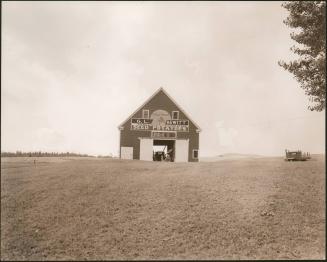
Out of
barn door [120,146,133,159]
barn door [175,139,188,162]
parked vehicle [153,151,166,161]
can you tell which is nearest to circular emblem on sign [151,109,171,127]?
barn door [175,139,188,162]

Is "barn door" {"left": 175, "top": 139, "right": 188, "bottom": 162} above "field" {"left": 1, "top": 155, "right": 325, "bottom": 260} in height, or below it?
above

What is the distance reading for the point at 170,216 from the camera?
16.5m

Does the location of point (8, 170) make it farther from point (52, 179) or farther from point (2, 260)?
point (2, 260)

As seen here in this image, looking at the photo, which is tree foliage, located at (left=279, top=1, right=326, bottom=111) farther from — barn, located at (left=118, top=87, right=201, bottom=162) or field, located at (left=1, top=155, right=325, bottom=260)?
barn, located at (left=118, top=87, right=201, bottom=162)

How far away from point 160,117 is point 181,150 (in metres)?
4.33

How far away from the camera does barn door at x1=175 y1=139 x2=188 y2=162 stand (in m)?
43.7

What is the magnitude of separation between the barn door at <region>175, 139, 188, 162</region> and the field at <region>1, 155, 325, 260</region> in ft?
63.1

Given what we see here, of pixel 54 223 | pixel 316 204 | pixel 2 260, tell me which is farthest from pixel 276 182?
pixel 2 260

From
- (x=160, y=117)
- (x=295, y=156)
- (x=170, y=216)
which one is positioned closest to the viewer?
(x=170, y=216)

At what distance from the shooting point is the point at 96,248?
14375 millimetres

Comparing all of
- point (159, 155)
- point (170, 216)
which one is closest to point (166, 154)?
point (159, 155)

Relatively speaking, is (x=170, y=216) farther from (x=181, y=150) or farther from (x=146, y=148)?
(x=181, y=150)

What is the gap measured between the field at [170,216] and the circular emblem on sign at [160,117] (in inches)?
782

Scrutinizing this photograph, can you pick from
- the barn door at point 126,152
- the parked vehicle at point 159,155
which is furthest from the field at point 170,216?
the parked vehicle at point 159,155
